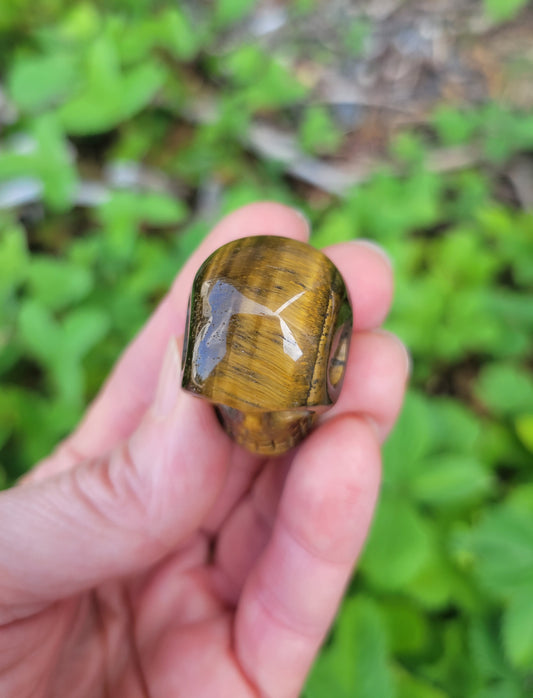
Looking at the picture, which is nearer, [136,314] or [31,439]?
[31,439]

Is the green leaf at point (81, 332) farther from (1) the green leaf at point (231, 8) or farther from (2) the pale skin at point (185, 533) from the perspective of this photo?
(1) the green leaf at point (231, 8)

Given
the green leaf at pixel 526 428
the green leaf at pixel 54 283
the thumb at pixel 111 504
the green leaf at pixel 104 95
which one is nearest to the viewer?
the thumb at pixel 111 504

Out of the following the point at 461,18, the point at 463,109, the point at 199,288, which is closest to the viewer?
the point at 199,288

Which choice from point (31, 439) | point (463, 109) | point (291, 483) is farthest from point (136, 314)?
point (463, 109)

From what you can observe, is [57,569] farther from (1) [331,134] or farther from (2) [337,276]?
(1) [331,134]

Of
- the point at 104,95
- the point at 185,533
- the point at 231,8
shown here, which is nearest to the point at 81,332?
the point at 185,533

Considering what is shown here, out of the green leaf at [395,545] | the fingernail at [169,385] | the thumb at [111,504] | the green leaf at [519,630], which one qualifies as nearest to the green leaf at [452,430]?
the green leaf at [395,545]
